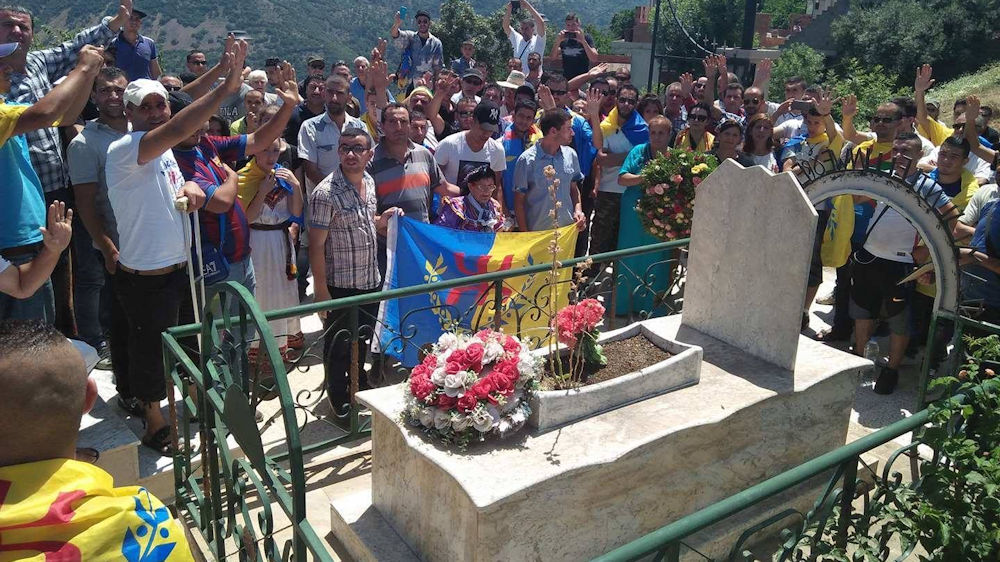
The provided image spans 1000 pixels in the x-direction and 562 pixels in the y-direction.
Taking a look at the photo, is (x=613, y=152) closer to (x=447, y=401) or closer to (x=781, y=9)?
(x=447, y=401)

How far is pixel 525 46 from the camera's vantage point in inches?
546

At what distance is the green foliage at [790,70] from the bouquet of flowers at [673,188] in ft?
71.7

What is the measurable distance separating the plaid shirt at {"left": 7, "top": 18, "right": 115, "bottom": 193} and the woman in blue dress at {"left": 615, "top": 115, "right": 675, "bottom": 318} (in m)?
4.67

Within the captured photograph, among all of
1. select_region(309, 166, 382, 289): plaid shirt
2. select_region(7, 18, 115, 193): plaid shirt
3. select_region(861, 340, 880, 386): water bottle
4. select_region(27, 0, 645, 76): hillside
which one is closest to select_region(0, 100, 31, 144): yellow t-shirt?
select_region(7, 18, 115, 193): plaid shirt

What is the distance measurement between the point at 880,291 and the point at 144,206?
18.6ft

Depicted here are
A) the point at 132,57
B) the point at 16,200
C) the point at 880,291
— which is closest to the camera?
the point at 16,200

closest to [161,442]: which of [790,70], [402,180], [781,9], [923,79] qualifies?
[402,180]

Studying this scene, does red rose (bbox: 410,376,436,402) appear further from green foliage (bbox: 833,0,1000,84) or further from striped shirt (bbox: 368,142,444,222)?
green foliage (bbox: 833,0,1000,84)

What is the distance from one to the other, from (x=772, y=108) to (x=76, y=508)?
10.9 m

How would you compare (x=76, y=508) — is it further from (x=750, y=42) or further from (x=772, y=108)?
(x=750, y=42)

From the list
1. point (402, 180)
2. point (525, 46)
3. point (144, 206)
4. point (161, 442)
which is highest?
point (525, 46)

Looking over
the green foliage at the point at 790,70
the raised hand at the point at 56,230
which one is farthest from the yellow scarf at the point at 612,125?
the green foliage at the point at 790,70

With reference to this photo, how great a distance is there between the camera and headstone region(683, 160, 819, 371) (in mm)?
4297

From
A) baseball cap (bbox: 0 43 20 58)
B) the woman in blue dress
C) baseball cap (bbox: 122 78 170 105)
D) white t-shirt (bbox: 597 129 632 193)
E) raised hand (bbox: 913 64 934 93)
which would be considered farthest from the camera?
white t-shirt (bbox: 597 129 632 193)
